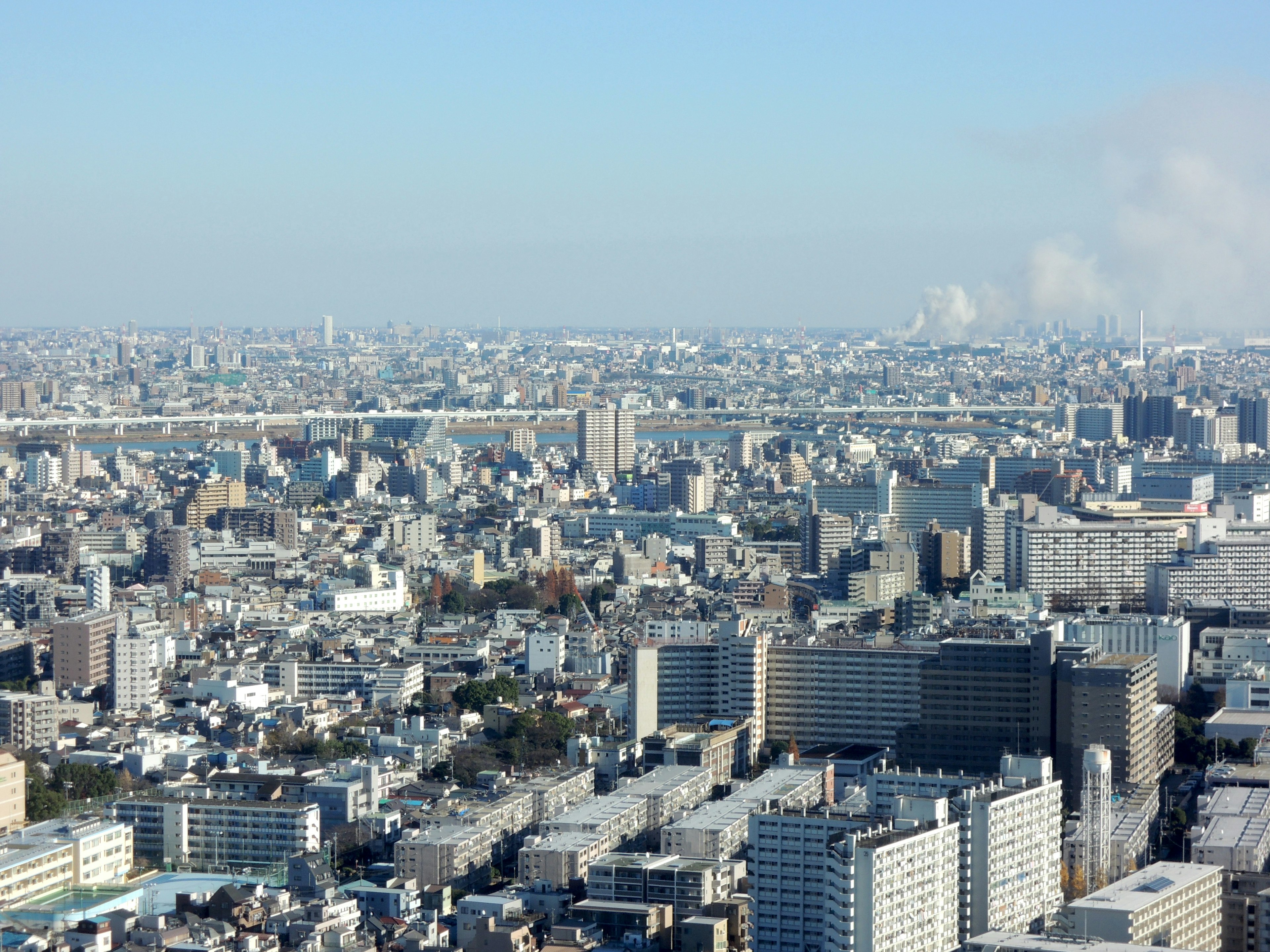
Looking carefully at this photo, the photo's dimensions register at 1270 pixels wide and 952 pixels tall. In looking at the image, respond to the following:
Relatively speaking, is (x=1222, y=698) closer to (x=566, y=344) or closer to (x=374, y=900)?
(x=374, y=900)

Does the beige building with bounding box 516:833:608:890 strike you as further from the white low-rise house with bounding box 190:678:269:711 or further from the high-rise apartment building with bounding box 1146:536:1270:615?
the high-rise apartment building with bounding box 1146:536:1270:615

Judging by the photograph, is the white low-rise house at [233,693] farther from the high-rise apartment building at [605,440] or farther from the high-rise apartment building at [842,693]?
the high-rise apartment building at [605,440]

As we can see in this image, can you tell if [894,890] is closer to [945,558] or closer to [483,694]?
[483,694]

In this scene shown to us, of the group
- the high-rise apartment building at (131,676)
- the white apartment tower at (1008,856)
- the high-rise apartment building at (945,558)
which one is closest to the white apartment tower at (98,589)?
the high-rise apartment building at (131,676)

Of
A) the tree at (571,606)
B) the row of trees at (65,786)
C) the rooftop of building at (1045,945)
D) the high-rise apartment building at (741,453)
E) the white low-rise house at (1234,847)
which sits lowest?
the row of trees at (65,786)

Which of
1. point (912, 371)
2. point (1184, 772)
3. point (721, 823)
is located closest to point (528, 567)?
point (1184, 772)

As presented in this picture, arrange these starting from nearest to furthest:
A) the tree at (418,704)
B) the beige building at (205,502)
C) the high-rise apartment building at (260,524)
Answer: the tree at (418,704) < the high-rise apartment building at (260,524) < the beige building at (205,502)

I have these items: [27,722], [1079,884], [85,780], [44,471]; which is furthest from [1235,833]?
[44,471]
